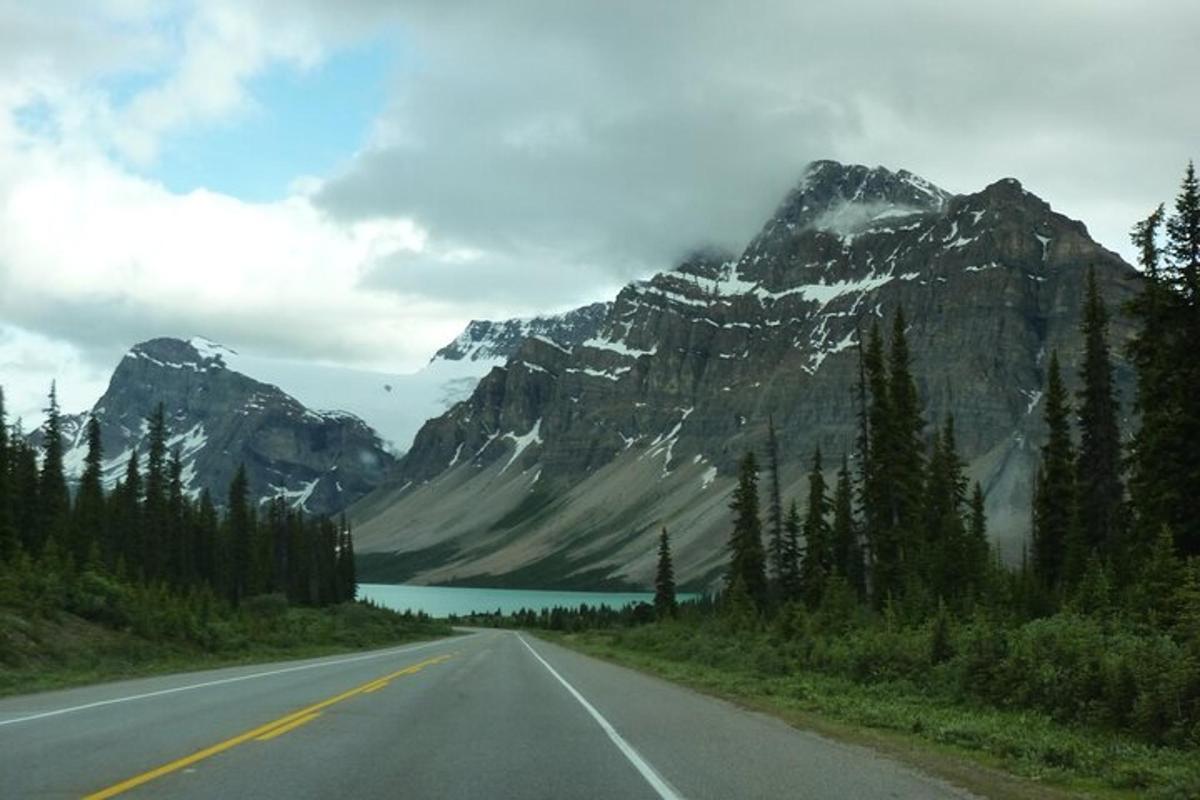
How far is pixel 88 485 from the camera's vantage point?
9356 centimetres

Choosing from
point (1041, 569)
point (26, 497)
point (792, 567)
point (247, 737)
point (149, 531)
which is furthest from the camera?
point (149, 531)

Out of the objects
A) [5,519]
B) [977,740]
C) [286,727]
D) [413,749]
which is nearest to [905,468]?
[977,740]

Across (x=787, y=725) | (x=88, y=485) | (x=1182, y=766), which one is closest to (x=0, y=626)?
(x=787, y=725)

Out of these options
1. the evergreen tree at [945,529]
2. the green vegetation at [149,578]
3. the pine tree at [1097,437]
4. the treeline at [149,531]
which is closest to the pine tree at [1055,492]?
the pine tree at [1097,437]

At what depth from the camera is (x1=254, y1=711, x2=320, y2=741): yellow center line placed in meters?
14.8

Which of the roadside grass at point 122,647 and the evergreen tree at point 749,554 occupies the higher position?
the evergreen tree at point 749,554

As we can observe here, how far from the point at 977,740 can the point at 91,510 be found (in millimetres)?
87374

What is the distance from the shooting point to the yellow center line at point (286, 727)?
14.8 m

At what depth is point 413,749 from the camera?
13.9 meters

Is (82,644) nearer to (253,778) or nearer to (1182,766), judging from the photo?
(253,778)

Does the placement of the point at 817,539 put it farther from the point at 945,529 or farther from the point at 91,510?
the point at 91,510

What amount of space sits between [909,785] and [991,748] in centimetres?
352

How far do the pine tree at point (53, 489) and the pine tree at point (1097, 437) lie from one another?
64869 mm

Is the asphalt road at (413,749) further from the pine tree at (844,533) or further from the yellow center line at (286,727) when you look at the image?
the pine tree at (844,533)
